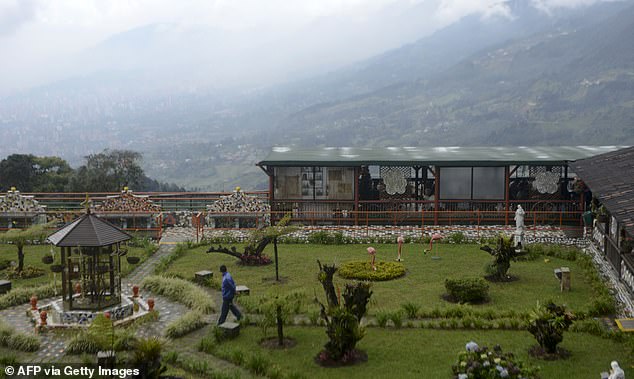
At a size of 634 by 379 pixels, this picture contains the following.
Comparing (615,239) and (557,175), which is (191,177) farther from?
(615,239)

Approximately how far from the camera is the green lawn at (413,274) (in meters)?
16.5

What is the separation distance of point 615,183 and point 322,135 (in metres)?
126

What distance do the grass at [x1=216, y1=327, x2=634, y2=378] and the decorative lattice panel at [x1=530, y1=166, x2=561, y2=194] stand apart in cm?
1422

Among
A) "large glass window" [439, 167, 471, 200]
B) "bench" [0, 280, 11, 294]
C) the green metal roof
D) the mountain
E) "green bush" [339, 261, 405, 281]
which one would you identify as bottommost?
"bench" [0, 280, 11, 294]

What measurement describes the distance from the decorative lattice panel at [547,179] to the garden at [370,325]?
6.40 metres

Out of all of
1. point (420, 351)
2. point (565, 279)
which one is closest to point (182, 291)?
point (420, 351)

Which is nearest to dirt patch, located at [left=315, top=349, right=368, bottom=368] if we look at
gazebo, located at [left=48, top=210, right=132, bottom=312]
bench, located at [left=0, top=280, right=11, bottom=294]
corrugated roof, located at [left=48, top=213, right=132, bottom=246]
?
gazebo, located at [left=48, top=210, right=132, bottom=312]

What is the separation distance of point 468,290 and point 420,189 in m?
12.2

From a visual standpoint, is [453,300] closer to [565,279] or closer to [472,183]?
[565,279]

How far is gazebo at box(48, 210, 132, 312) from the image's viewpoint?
595 inches

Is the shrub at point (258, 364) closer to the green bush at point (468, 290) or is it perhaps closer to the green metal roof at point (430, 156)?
the green bush at point (468, 290)

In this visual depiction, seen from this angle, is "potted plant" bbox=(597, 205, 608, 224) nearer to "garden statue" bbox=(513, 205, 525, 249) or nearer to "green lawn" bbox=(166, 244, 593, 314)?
"green lawn" bbox=(166, 244, 593, 314)

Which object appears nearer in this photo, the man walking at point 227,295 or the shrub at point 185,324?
the shrub at point 185,324

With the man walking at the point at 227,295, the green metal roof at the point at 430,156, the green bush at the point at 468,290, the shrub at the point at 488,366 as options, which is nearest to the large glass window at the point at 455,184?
the green metal roof at the point at 430,156
